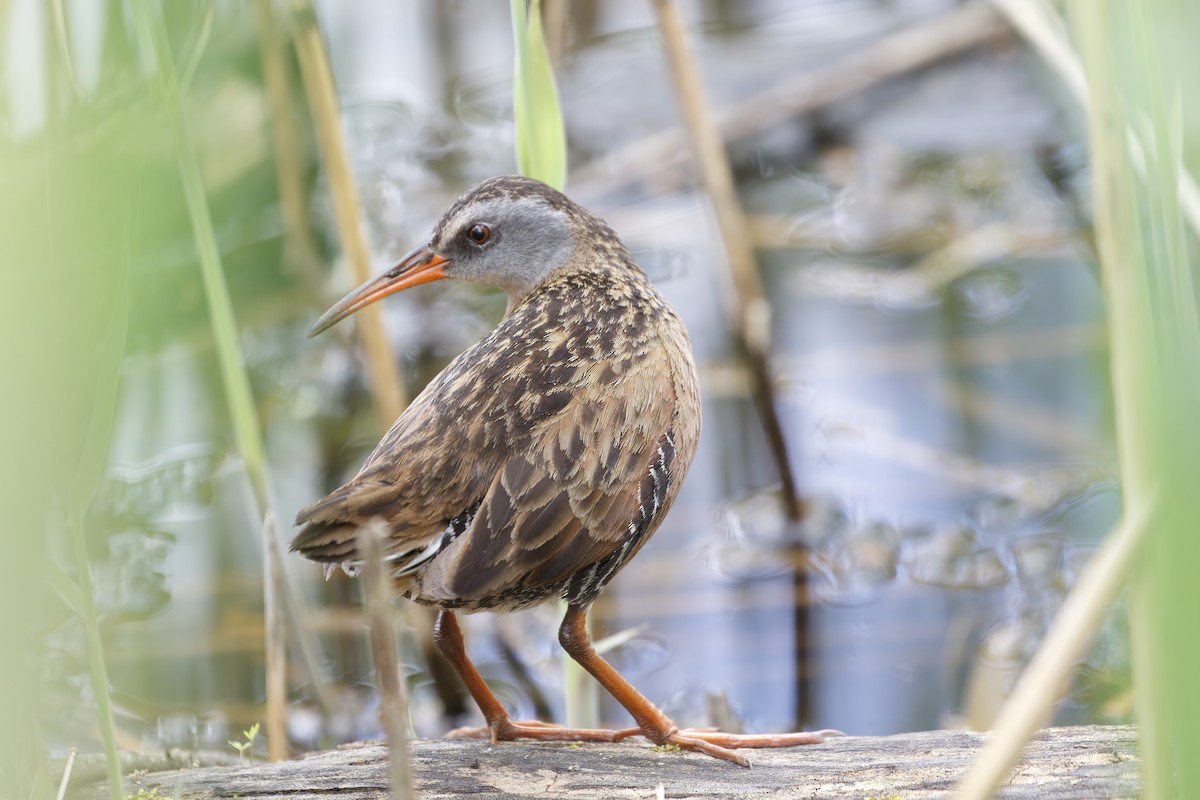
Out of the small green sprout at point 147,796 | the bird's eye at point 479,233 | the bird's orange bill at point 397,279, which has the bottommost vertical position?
the small green sprout at point 147,796

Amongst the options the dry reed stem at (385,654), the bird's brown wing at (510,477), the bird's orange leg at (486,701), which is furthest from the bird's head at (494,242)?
the dry reed stem at (385,654)

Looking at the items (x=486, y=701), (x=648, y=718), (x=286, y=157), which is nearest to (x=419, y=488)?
(x=486, y=701)

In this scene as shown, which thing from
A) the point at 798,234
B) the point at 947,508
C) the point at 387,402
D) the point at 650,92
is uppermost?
the point at 650,92

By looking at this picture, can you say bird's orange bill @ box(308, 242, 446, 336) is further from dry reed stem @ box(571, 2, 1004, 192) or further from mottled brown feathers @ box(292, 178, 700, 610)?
dry reed stem @ box(571, 2, 1004, 192)

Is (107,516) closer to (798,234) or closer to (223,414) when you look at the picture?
(223,414)

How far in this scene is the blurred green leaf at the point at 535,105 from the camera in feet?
7.79

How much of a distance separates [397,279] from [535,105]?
1.55ft

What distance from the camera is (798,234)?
571 centimetres

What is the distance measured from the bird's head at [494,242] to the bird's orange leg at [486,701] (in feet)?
2.22

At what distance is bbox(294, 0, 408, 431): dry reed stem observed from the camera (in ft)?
10.4

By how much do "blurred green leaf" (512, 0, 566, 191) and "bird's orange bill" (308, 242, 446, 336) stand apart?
0.27m

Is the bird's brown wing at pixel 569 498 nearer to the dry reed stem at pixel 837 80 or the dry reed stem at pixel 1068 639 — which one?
the dry reed stem at pixel 1068 639

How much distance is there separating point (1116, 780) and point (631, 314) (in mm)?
1211

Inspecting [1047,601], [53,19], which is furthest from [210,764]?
[1047,601]
